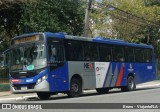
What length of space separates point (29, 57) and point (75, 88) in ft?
11.0

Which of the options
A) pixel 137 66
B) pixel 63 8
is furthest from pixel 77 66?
pixel 63 8

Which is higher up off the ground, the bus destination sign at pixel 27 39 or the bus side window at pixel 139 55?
the bus destination sign at pixel 27 39

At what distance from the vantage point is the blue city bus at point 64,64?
1925 centimetres

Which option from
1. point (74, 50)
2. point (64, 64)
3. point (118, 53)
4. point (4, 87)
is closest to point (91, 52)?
point (74, 50)

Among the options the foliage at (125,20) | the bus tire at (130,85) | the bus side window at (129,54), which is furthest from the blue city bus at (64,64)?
the foliage at (125,20)

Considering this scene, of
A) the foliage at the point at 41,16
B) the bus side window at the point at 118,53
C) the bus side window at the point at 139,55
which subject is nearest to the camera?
the bus side window at the point at 118,53

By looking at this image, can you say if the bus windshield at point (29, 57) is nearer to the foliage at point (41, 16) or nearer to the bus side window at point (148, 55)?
the foliage at point (41, 16)

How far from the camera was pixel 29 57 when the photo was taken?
63.9 ft

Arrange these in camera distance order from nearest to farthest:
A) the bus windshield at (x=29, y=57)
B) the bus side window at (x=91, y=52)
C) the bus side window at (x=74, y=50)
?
1. the bus windshield at (x=29, y=57)
2. the bus side window at (x=74, y=50)
3. the bus side window at (x=91, y=52)

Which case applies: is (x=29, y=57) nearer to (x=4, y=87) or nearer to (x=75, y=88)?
(x=75, y=88)

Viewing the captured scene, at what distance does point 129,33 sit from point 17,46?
27.1 metres

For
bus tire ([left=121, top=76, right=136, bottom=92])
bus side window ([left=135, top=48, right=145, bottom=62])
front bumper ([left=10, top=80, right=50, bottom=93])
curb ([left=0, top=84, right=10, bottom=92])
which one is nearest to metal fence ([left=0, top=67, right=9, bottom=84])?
curb ([left=0, top=84, right=10, bottom=92])

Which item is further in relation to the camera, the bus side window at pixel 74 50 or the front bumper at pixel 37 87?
the bus side window at pixel 74 50

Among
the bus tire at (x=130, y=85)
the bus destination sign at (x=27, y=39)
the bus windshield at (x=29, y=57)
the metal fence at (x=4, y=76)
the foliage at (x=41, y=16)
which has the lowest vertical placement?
the bus tire at (x=130, y=85)
